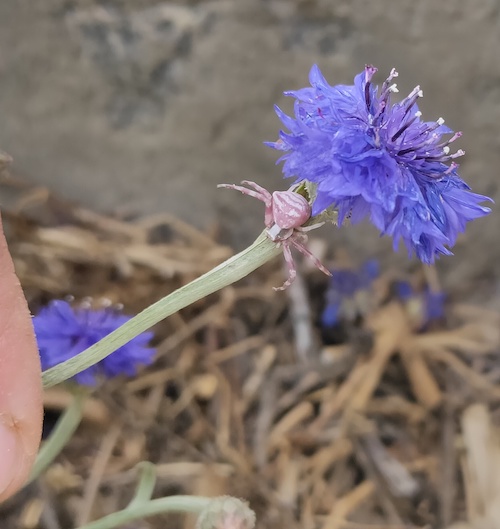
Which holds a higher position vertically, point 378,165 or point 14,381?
point 378,165

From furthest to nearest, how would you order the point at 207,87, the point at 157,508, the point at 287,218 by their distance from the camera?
the point at 207,87 < the point at 157,508 < the point at 287,218

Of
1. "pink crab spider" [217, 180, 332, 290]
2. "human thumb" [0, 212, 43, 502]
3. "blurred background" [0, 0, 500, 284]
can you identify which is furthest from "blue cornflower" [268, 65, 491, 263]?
"blurred background" [0, 0, 500, 284]

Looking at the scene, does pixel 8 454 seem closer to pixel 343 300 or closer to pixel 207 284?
pixel 207 284

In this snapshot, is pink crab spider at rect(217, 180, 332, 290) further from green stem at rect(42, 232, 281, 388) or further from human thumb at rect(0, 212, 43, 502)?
human thumb at rect(0, 212, 43, 502)

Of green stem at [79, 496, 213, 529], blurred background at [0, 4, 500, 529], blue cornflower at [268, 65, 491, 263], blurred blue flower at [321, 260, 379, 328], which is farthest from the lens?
blurred blue flower at [321, 260, 379, 328]

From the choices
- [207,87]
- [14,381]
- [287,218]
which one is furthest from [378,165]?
[207,87]

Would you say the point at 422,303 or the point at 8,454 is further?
the point at 422,303

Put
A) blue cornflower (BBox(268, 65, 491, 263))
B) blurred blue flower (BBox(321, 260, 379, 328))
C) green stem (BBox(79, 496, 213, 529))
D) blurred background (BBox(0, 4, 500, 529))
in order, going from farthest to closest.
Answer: blurred blue flower (BBox(321, 260, 379, 328))
blurred background (BBox(0, 4, 500, 529))
green stem (BBox(79, 496, 213, 529))
blue cornflower (BBox(268, 65, 491, 263))

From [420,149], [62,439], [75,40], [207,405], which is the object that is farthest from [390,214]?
[75,40]
